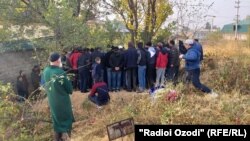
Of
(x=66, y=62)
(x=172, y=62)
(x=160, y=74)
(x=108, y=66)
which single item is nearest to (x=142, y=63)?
(x=160, y=74)

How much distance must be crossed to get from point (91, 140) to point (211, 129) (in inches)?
127

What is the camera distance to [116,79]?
12.5 metres

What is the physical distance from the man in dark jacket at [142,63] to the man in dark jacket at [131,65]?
0.13 meters

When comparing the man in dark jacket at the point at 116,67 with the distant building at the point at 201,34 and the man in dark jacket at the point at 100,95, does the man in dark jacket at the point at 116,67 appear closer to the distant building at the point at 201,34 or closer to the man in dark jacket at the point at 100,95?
the man in dark jacket at the point at 100,95

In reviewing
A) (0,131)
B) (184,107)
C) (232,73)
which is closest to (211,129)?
(184,107)

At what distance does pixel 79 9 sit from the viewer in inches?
561

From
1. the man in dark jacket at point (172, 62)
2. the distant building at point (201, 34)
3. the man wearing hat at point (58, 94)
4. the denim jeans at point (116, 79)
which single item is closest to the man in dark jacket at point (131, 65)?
the denim jeans at point (116, 79)

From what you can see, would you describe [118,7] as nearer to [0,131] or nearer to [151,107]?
[151,107]

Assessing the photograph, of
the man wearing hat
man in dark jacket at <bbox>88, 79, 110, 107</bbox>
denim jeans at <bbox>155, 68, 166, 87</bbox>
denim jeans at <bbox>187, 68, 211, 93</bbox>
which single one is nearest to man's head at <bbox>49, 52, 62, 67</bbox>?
Result: the man wearing hat

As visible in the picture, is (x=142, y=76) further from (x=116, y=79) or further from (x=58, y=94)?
(x=58, y=94)

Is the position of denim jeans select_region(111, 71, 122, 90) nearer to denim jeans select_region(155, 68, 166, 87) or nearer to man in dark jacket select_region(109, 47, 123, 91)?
man in dark jacket select_region(109, 47, 123, 91)

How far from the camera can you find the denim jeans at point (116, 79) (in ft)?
40.8

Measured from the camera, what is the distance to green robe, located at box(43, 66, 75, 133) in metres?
6.70

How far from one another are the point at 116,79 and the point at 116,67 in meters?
0.47
